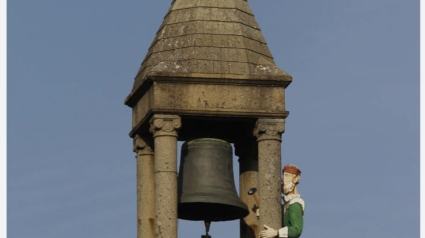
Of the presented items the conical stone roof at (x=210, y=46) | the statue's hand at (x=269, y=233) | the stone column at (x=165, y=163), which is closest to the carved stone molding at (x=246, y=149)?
the conical stone roof at (x=210, y=46)

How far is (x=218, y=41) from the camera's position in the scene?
5106cm

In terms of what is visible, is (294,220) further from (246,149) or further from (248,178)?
(246,149)

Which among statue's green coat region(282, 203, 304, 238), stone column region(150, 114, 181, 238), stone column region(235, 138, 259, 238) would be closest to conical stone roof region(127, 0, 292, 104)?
stone column region(150, 114, 181, 238)

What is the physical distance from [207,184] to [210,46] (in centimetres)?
263

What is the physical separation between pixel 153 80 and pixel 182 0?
2390 millimetres

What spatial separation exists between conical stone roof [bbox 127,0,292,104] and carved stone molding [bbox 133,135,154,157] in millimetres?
919

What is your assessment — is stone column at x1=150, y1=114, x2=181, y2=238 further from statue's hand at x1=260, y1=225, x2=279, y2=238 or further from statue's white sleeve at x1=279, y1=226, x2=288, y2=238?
statue's white sleeve at x1=279, y1=226, x2=288, y2=238

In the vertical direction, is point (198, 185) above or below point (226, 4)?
below

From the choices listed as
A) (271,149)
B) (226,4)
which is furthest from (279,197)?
(226,4)

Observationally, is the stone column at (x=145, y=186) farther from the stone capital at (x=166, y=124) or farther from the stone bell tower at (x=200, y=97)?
the stone capital at (x=166, y=124)

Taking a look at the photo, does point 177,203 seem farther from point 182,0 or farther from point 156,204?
point 182,0

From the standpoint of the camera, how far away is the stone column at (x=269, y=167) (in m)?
49.8

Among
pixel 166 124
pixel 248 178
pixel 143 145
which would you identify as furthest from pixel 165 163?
pixel 248 178

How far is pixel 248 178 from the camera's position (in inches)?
2063
